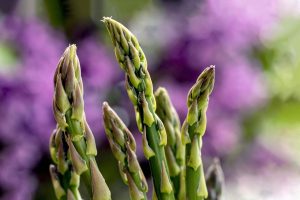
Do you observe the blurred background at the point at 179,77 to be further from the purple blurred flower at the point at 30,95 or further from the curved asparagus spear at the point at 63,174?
the curved asparagus spear at the point at 63,174

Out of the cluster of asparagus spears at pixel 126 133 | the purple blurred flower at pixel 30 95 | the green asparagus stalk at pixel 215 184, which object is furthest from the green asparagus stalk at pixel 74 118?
the purple blurred flower at pixel 30 95

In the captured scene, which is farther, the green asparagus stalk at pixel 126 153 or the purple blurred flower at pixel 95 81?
the purple blurred flower at pixel 95 81

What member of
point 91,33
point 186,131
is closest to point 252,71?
point 91,33

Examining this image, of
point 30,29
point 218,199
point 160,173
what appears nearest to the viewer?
point 160,173

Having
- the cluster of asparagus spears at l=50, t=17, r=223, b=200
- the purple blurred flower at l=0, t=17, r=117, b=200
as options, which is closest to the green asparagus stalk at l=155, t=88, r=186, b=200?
the cluster of asparagus spears at l=50, t=17, r=223, b=200

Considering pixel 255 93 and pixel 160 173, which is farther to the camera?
pixel 255 93

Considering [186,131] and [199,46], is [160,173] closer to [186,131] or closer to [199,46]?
[186,131]

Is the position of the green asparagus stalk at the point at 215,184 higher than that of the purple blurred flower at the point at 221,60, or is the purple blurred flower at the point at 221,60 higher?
the purple blurred flower at the point at 221,60
